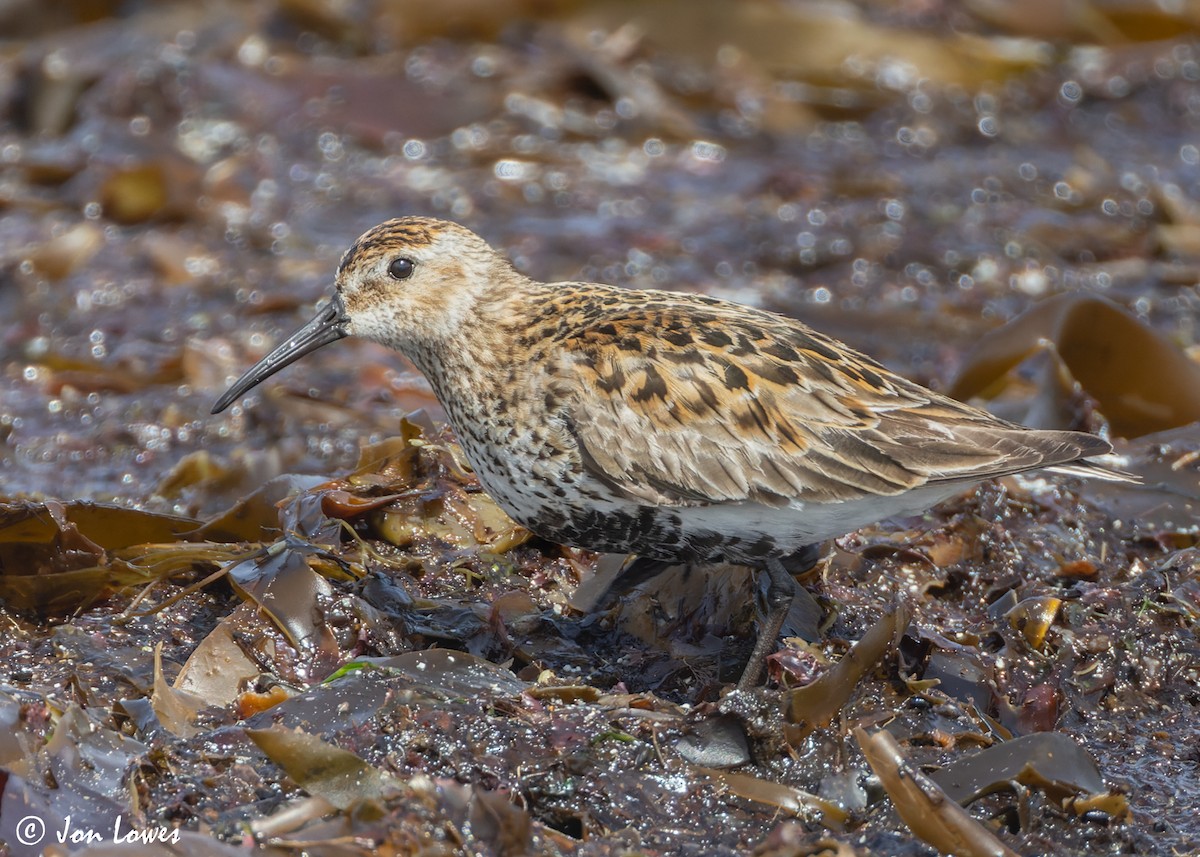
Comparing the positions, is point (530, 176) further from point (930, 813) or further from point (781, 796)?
point (930, 813)

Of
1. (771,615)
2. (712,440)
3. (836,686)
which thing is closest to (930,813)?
(836,686)

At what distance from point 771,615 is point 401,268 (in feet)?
5.33

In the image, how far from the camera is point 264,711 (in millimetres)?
3932

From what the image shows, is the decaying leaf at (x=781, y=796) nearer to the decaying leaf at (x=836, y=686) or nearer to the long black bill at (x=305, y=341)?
the decaying leaf at (x=836, y=686)

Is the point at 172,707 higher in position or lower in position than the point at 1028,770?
lower

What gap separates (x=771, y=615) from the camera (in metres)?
4.36

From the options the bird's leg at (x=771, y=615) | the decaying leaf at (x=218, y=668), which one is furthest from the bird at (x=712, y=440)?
the decaying leaf at (x=218, y=668)

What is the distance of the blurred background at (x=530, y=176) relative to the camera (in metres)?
7.50

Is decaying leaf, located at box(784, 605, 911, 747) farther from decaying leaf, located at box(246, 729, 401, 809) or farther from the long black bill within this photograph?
the long black bill

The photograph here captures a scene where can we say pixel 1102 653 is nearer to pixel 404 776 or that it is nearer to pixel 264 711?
pixel 404 776

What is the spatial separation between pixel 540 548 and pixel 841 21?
7.66 metres

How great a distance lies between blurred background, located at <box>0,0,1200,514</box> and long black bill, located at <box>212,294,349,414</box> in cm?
116

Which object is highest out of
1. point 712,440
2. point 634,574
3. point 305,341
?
point 712,440

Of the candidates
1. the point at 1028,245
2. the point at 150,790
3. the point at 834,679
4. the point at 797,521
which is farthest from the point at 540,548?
the point at 1028,245
